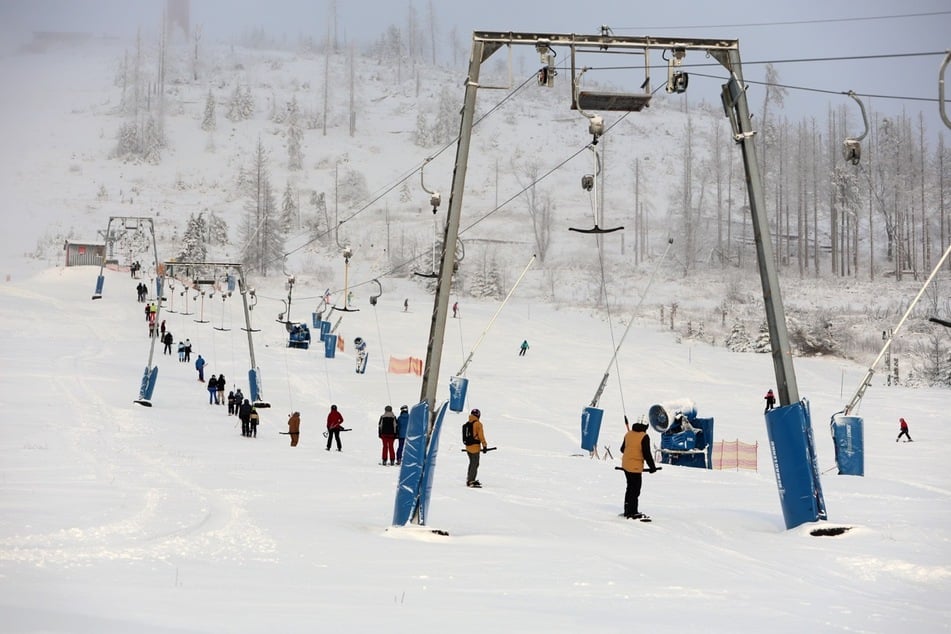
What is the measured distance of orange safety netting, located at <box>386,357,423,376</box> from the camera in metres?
45.7

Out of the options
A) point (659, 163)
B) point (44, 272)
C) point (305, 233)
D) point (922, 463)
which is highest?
point (659, 163)

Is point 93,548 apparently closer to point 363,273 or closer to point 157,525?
point 157,525

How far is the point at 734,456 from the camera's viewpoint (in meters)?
28.0

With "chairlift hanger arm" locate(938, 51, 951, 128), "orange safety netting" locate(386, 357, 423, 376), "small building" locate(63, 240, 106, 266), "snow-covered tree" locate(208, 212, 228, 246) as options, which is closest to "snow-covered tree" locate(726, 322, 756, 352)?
"orange safety netting" locate(386, 357, 423, 376)

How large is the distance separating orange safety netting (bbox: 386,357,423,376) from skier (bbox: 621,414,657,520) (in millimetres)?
32762

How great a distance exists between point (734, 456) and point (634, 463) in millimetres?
16611

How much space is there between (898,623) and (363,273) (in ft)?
327

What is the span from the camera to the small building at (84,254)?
7750 cm

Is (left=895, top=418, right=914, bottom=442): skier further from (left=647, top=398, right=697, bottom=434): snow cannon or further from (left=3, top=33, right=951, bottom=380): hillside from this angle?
(left=3, top=33, right=951, bottom=380): hillside

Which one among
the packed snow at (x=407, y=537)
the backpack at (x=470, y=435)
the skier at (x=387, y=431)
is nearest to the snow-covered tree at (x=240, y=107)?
the packed snow at (x=407, y=537)

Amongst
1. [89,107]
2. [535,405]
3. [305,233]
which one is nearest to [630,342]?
[535,405]

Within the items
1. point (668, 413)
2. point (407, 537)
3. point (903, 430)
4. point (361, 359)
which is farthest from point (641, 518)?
point (361, 359)

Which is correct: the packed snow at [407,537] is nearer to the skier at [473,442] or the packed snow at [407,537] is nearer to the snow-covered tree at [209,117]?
the skier at [473,442]

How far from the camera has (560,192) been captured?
134750 mm
